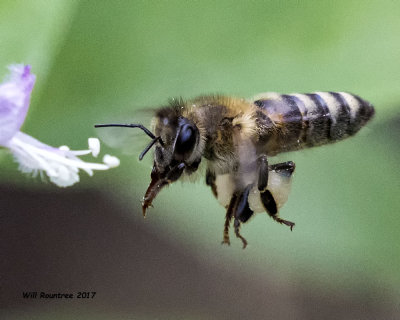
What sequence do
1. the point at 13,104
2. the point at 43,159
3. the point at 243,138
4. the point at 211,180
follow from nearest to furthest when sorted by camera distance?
the point at 13,104
the point at 43,159
the point at 243,138
the point at 211,180

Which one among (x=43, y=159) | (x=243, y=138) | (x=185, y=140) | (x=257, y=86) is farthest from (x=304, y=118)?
(x=257, y=86)

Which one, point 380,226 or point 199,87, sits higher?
point 199,87

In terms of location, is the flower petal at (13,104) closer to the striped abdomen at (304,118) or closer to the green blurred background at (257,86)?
the striped abdomen at (304,118)

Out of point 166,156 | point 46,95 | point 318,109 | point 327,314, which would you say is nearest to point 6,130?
point 166,156

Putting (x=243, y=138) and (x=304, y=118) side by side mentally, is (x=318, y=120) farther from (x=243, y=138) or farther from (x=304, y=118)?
(x=243, y=138)

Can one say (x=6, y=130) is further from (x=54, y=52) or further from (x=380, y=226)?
(x=380, y=226)

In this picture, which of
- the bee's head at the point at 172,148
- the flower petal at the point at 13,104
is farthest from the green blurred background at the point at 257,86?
the flower petal at the point at 13,104

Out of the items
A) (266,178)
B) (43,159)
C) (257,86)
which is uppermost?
(257,86)
